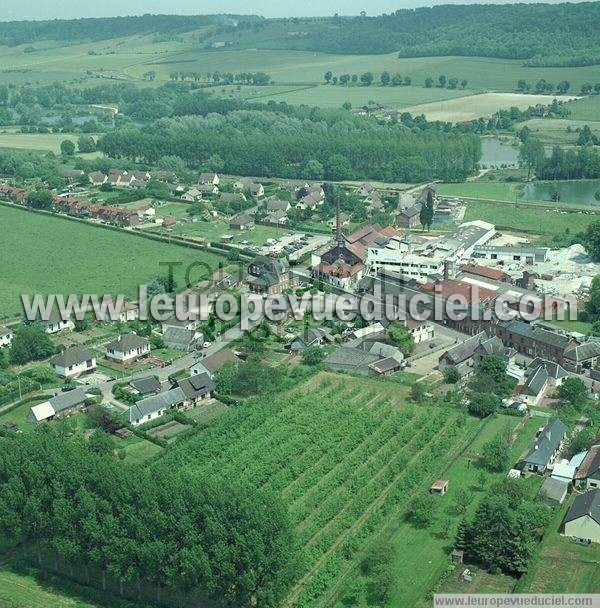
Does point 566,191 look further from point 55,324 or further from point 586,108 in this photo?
point 55,324

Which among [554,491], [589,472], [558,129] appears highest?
[558,129]

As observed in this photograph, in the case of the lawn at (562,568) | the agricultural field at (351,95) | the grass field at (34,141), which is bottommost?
the lawn at (562,568)

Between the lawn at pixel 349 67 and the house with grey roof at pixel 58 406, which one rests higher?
the lawn at pixel 349 67

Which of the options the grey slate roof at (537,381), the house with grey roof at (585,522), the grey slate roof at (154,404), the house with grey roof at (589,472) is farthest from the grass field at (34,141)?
the house with grey roof at (585,522)

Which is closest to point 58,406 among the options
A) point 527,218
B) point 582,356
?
point 582,356

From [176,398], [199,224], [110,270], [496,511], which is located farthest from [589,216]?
[496,511]

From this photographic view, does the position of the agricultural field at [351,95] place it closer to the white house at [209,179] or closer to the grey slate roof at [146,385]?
the white house at [209,179]
